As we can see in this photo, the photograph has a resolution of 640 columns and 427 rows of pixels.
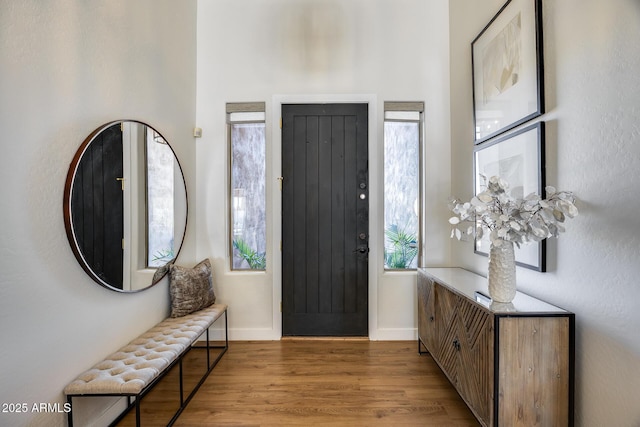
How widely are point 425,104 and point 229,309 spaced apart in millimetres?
2895

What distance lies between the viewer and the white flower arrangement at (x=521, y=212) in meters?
1.31

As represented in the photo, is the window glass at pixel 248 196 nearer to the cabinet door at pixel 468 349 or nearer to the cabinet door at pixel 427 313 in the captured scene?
the cabinet door at pixel 427 313

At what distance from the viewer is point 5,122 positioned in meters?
1.20

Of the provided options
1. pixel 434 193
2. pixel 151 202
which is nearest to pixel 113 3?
pixel 151 202

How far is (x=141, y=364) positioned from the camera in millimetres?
1567

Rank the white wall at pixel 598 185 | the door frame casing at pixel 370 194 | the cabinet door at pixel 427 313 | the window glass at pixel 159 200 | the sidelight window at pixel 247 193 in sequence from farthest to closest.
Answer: the sidelight window at pixel 247 193 → the door frame casing at pixel 370 194 → the cabinet door at pixel 427 313 → the window glass at pixel 159 200 → the white wall at pixel 598 185

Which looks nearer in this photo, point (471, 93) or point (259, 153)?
point (471, 93)

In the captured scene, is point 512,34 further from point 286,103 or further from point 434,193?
point 286,103

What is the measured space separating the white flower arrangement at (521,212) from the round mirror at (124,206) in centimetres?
211

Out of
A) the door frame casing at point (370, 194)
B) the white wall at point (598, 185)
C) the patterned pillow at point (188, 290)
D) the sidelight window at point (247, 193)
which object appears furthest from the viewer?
the sidelight window at point (247, 193)

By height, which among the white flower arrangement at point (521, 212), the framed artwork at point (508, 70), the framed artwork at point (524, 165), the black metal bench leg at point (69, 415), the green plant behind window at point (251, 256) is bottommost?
the black metal bench leg at point (69, 415)

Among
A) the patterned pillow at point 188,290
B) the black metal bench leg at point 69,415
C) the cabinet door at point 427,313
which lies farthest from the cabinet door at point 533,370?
the patterned pillow at point 188,290

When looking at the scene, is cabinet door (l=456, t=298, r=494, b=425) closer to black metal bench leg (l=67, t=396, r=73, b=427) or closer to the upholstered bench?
the upholstered bench

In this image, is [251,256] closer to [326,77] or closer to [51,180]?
[51,180]
